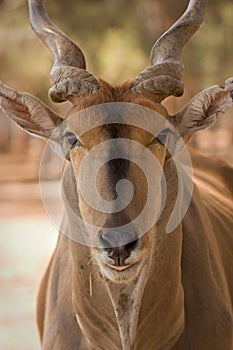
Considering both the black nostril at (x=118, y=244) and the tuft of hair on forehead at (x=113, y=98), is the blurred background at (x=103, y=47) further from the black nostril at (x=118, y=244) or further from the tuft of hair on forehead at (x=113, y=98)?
the black nostril at (x=118, y=244)

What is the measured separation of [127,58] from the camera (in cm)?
1922

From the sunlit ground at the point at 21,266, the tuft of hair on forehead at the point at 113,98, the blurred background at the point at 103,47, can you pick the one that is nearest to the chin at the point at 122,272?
the tuft of hair on forehead at the point at 113,98

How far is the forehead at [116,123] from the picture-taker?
385 centimetres

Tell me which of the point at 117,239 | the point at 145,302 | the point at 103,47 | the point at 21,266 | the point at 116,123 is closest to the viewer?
the point at 117,239

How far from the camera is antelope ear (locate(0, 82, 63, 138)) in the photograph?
4.21 meters

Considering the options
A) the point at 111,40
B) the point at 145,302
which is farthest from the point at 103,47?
the point at 145,302

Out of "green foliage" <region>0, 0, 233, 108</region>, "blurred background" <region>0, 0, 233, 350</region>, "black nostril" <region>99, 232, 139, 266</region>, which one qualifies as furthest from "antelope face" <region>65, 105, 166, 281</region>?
"green foliage" <region>0, 0, 233, 108</region>

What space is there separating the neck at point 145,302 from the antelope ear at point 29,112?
498 millimetres

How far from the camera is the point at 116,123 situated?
385 cm

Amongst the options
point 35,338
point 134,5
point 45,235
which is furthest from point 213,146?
point 35,338

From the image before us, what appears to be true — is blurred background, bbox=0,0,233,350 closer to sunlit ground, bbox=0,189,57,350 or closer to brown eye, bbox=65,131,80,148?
sunlit ground, bbox=0,189,57,350

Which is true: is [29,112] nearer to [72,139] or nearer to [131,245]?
[72,139]

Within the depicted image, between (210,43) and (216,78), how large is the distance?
1251 mm

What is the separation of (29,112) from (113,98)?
433mm
